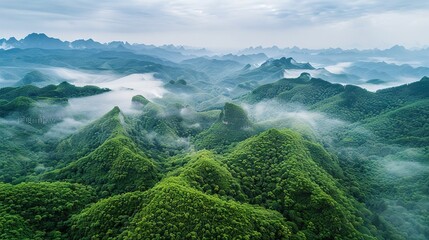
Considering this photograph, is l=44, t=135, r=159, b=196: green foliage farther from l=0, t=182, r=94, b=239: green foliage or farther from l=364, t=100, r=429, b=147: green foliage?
l=364, t=100, r=429, b=147: green foliage

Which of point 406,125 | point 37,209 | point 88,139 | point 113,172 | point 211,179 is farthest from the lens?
point 406,125

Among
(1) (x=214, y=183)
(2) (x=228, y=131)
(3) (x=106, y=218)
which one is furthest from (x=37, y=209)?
(2) (x=228, y=131)

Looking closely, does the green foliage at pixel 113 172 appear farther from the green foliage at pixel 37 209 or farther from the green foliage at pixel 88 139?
the green foliage at pixel 88 139

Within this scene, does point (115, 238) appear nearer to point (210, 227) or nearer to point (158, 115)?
point (210, 227)

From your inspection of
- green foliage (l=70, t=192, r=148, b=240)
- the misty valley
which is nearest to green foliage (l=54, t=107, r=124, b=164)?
the misty valley

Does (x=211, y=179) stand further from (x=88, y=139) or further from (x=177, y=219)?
(x=88, y=139)

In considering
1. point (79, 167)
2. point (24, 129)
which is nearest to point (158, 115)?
point (24, 129)

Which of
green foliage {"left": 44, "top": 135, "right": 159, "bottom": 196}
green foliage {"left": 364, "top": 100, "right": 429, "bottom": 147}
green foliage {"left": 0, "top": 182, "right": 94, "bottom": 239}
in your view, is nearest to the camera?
green foliage {"left": 0, "top": 182, "right": 94, "bottom": 239}

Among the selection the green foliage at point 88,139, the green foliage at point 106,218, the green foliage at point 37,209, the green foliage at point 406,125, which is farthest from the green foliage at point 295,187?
the green foliage at point 406,125
